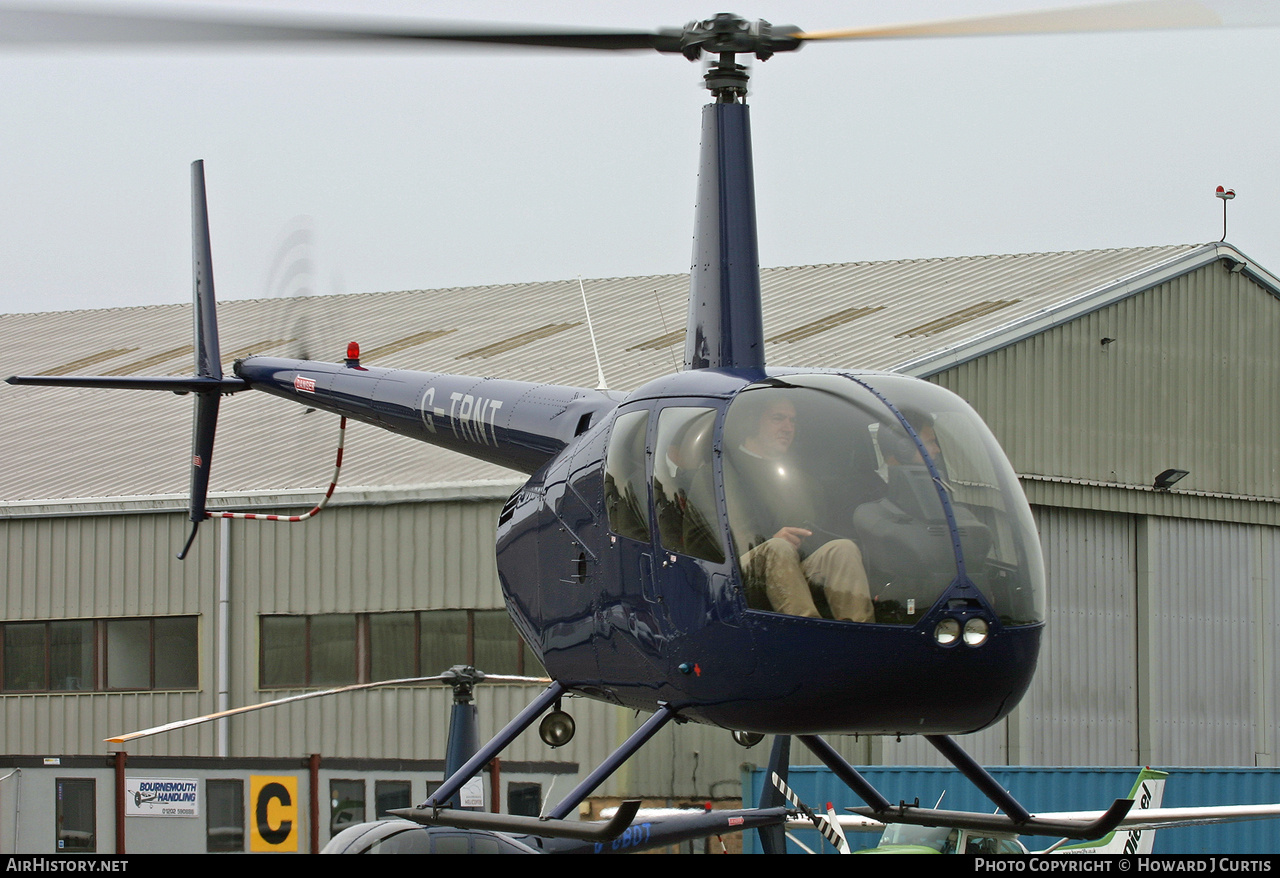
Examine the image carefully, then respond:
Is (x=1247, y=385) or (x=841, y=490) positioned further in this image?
(x=1247, y=385)

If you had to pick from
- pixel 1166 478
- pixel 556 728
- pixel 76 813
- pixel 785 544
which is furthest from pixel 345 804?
pixel 1166 478

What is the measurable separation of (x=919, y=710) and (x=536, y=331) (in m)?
24.0

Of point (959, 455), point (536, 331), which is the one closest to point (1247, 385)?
point (536, 331)

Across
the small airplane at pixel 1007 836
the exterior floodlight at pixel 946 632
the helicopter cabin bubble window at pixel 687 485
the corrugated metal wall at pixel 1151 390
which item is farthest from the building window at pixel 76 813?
the exterior floodlight at pixel 946 632

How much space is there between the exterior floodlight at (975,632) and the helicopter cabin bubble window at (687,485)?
4.44 ft

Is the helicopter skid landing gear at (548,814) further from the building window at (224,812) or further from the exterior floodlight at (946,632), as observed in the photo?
the building window at (224,812)

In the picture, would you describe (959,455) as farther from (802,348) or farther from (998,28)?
(802,348)

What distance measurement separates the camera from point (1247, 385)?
1027 inches

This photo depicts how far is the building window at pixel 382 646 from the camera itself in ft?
72.2

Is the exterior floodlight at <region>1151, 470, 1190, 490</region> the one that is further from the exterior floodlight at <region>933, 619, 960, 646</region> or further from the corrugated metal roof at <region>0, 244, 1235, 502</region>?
the exterior floodlight at <region>933, 619, 960, 646</region>

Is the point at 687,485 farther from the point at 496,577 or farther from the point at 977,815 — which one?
the point at 496,577

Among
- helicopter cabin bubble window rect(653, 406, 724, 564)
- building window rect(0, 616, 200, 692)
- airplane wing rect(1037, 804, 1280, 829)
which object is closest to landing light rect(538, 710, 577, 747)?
helicopter cabin bubble window rect(653, 406, 724, 564)

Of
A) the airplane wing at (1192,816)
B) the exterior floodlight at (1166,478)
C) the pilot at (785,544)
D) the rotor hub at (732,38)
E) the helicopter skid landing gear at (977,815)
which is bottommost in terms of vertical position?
the airplane wing at (1192,816)

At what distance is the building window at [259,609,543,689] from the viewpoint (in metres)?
22.0
